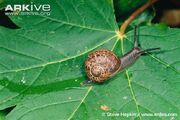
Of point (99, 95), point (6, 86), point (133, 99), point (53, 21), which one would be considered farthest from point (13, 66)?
point (133, 99)

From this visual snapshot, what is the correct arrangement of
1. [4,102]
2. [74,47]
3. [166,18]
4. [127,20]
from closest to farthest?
[4,102] → [74,47] → [127,20] → [166,18]

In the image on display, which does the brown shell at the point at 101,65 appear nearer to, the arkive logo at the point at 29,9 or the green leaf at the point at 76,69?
the green leaf at the point at 76,69

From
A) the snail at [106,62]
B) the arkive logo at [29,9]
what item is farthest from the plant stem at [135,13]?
the arkive logo at [29,9]

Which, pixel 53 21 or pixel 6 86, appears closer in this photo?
pixel 6 86

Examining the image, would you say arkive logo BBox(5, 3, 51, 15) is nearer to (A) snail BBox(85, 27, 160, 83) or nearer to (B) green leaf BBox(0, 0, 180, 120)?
(B) green leaf BBox(0, 0, 180, 120)

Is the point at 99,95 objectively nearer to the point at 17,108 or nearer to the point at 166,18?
the point at 17,108

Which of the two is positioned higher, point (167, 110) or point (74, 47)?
point (74, 47)

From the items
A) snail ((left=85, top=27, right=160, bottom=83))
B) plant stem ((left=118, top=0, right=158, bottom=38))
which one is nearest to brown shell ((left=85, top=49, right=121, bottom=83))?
snail ((left=85, top=27, right=160, bottom=83))
